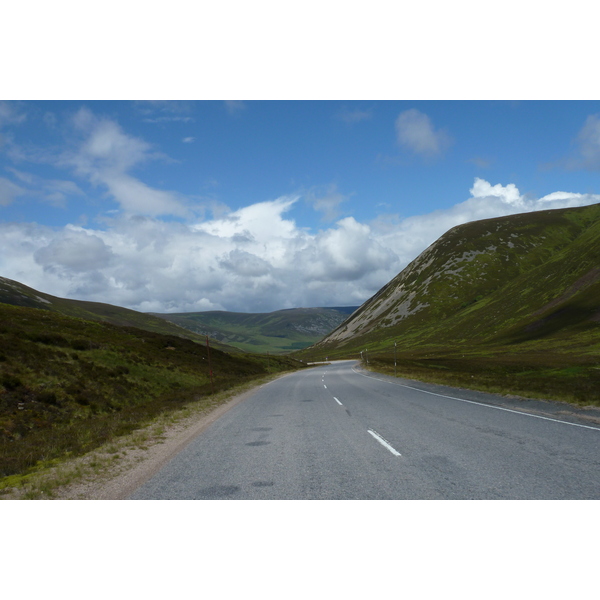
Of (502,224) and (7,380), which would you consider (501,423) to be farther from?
(502,224)

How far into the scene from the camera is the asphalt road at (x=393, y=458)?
647 cm

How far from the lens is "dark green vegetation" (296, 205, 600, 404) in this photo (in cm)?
6333

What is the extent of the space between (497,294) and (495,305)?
42.1 ft

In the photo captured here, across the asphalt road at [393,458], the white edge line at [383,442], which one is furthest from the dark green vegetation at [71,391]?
the white edge line at [383,442]

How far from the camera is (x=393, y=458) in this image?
8352 millimetres

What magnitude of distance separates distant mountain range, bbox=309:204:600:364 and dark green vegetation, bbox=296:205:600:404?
378 millimetres

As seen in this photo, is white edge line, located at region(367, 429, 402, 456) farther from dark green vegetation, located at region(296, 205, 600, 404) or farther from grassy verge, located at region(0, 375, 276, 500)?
dark green vegetation, located at region(296, 205, 600, 404)

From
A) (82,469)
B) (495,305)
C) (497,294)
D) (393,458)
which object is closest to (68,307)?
(495,305)

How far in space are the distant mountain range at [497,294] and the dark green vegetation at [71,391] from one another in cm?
5714

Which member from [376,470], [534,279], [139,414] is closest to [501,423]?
[376,470]

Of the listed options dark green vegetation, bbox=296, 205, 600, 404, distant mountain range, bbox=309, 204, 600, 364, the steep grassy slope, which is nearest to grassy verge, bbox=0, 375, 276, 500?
dark green vegetation, bbox=296, 205, 600, 404

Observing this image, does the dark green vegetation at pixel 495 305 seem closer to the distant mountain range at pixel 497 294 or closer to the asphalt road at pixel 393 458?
the distant mountain range at pixel 497 294

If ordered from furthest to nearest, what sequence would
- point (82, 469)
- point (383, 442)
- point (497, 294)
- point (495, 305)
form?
point (497, 294) → point (495, 305) → point (383, 442) → point (82, 469)

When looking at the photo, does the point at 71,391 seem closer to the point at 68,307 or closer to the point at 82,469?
the point at 82,469
